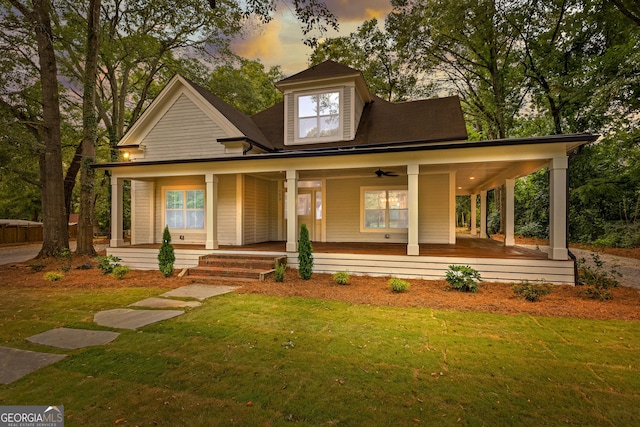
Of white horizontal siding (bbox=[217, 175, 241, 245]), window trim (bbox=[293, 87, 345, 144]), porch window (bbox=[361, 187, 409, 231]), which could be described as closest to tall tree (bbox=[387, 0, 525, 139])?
window trim (bbox=[293, 87, 345, 144])

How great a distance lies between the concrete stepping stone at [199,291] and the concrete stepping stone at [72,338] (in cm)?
210

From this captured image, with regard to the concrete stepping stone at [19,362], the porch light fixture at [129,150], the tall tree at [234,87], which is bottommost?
the concrete stepping stone at [19,362]

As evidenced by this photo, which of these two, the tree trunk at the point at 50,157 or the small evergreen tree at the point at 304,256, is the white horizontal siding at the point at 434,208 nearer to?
the small evergreen tree at the point at 304,256

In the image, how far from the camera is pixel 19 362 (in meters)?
3.58

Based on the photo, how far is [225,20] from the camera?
15.7 metres

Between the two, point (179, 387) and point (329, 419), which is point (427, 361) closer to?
point (329, 419)

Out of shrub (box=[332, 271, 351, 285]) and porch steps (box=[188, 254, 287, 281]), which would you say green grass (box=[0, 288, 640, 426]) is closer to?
shrub (box=[332, 271, 351, 285])

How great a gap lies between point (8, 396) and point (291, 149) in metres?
10.2

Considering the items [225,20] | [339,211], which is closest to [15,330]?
[339,211]

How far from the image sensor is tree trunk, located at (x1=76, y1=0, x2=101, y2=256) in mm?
12047

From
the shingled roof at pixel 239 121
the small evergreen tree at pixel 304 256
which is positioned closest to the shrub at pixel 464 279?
the small evergreen tree at pixel 304 256

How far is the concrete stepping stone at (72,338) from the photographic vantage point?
4112 millimetres

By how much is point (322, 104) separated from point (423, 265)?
7212 mm

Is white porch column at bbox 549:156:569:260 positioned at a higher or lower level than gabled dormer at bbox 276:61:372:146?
lower
